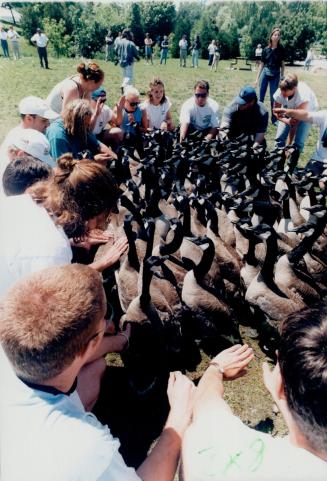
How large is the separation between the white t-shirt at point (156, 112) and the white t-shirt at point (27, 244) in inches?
282

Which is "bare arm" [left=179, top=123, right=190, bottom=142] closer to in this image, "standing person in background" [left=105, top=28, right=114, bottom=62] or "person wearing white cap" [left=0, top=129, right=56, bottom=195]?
"person wearing white cap" [left=0, top=129, right=56, bottom=195]

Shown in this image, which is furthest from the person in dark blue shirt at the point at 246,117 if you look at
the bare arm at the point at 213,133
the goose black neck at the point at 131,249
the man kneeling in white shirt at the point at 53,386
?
the man kneeling in white shirt at the point at 53,386

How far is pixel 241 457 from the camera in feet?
6.07

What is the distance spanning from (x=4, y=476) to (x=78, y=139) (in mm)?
5591

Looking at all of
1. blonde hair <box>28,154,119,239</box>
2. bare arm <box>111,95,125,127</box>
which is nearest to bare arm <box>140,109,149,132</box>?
bare arm <box>111,95,125,127</box>

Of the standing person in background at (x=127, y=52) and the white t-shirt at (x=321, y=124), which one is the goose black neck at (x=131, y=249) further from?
the standing person in background at (x=127, y=52)

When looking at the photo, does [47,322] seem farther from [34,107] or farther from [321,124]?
[321,124]

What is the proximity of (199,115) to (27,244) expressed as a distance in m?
7.38

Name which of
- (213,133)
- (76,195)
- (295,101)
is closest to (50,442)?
(76,195)

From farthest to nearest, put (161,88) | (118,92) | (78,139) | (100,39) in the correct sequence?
1. (100,39)
2. (118,92)
3. (161,88)
4. (78,139)

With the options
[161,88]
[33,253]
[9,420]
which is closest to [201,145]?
[161,88]

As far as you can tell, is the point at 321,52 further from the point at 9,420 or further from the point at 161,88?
the point at 9,420

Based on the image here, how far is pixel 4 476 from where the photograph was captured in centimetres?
188

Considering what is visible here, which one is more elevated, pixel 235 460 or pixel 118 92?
pixel 235 460
